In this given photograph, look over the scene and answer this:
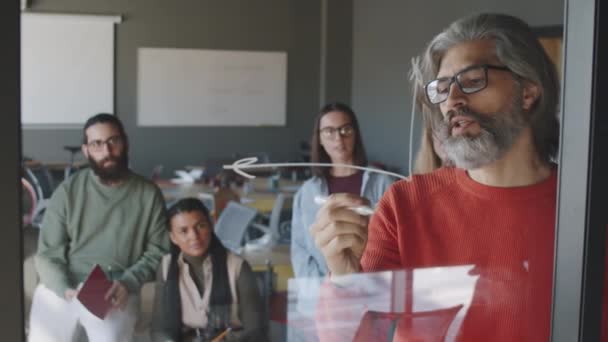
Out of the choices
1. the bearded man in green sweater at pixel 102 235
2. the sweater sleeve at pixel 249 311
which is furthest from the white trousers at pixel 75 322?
the sweater sleeve at pixel 249 311

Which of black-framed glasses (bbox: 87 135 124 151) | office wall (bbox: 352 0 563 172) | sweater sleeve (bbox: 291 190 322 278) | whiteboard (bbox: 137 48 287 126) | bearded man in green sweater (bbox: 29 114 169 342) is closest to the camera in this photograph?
sweater sleeve (bbox: 291 190 322 278)

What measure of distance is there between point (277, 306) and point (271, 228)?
18.9 inches

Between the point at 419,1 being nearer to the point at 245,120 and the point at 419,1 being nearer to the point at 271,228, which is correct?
the point at 271,228

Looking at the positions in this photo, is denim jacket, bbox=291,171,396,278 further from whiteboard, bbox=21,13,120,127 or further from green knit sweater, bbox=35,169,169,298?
whiteboard, bbox=21,13,120,127

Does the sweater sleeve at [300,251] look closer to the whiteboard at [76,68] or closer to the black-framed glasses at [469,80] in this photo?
the black-framed glasses at [469,80]

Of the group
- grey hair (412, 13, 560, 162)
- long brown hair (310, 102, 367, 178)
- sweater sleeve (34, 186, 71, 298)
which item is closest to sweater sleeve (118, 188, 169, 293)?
sweater sleeve (34, 186, 71, 298)

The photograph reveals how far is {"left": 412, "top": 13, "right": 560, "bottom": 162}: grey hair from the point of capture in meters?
0.74

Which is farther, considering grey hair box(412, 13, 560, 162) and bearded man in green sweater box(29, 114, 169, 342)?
bearded man in green sweater box(29, 114, 169, 342)

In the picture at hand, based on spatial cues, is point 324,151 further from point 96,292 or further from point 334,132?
point 96,292

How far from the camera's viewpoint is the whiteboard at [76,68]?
1.32 meters

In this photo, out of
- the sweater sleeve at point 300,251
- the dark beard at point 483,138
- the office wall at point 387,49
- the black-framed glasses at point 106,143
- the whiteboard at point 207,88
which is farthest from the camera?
the whiteboard at point 207,88

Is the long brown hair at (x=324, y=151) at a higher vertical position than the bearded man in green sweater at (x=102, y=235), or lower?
higher

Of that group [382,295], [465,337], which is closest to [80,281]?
[382,295]

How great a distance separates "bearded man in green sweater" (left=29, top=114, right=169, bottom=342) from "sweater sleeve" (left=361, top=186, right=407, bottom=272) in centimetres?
45
